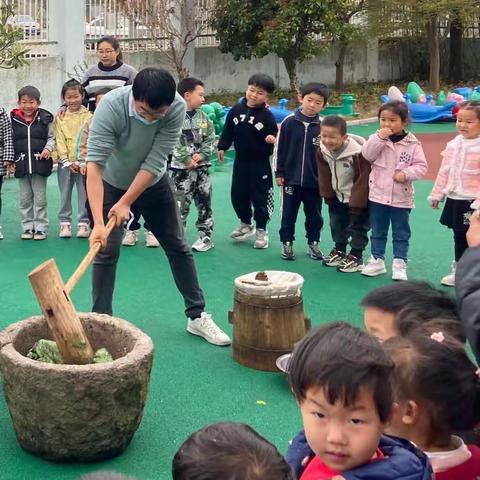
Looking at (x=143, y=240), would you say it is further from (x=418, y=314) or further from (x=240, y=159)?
(x=418, y=314)

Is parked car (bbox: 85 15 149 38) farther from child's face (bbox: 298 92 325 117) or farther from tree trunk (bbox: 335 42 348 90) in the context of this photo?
child's face (bbox: 298 92 325 117)

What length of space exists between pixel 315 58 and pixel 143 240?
45.6 feet

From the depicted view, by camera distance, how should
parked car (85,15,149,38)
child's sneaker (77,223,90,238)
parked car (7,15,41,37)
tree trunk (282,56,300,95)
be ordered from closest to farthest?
child's sneaker (77,223,90,238) → parked car (7,15,41,37) → parked car (85,15,149,38) → tree trunk (282,56,300,95)

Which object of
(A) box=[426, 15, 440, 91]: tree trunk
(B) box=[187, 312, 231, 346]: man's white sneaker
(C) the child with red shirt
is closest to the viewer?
(C) the child with red shirt

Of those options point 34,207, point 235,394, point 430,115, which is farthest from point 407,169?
point 430,115

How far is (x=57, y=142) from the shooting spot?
7.76m

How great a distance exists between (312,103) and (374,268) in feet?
4.54

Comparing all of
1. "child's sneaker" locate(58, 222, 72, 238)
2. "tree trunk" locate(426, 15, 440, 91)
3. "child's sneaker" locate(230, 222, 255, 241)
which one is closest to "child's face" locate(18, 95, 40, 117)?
"child's sneaker" locate(58, 222, 72, 238)

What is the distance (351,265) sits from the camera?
691 centimetres

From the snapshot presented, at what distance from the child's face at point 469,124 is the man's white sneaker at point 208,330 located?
7.36 feet

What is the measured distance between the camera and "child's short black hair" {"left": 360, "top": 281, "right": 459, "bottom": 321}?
9.28ft

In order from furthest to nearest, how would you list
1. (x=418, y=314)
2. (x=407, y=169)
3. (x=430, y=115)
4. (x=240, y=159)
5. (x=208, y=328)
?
1. (x=430, y=115)
2. (x=240, y=159)
3. (x=407, y=169)
4. (x=208, y=328)
5. (x=418, y=314)

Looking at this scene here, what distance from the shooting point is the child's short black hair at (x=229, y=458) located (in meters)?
1.79

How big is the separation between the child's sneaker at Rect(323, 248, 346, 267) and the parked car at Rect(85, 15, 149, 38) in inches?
337
